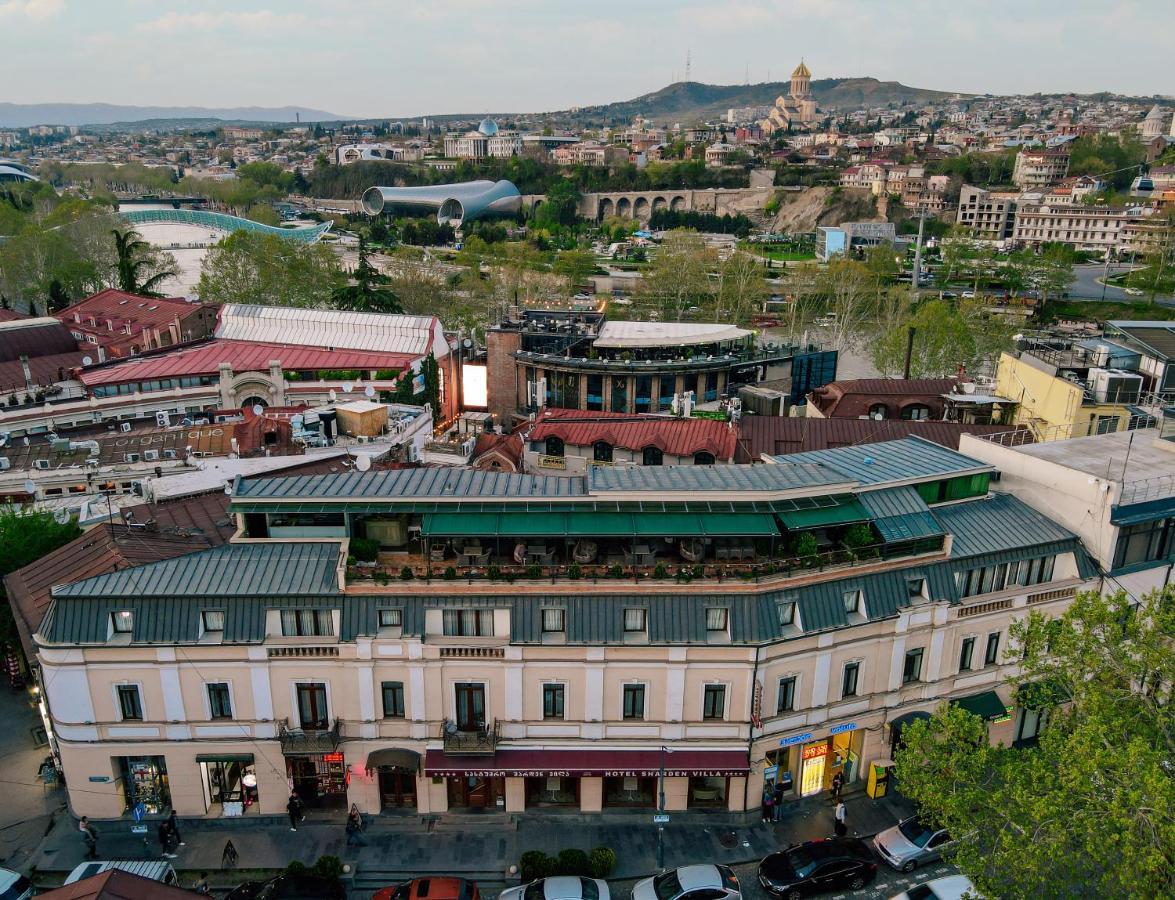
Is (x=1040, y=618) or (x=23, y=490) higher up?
(x=1040, y=618)

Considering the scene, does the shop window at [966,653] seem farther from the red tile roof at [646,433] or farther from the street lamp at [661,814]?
the red tile roof at [646,433]

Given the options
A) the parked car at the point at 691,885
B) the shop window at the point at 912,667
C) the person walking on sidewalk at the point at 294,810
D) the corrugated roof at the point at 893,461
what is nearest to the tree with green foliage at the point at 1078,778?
the shop window at the point at 912,667

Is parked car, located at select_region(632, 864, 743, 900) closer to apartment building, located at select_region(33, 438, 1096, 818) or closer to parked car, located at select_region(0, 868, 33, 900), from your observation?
apartment building, located at select_region(33, 438, 1096, 818)

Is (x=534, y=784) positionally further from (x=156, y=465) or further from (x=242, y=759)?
(x=156, y=465)

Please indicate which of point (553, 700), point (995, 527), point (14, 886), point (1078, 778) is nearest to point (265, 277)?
point (14, 886)

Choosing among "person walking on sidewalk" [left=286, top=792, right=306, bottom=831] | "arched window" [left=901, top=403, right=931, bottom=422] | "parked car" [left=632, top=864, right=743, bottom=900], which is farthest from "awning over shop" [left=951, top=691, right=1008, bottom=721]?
Answer: "arched window" [left=901, top=403, right=931, bottom=422]

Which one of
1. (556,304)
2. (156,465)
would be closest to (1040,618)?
(156,465)
